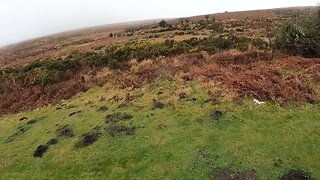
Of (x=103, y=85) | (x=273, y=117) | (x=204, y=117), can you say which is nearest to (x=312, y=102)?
(x=273, y=117)

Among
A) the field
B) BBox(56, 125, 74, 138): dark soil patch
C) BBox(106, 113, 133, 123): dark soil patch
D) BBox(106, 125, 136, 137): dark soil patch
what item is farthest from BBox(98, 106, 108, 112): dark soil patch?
BBox(106, 125, 136, 137): dark soil patch

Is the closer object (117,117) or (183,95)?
(117,117)

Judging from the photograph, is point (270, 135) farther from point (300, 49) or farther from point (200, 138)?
point (300, 49)

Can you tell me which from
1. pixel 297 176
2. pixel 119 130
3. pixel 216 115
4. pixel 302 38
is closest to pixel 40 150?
pixel 119 130

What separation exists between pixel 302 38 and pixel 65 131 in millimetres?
20776

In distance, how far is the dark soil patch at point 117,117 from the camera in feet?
79.7

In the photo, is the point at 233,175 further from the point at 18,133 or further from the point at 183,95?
the point at 18,133

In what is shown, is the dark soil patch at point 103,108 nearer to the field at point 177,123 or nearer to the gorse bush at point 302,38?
the field at point 177,123

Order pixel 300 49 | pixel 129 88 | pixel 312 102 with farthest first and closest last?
pixel 300 49
pixel 129 88
pixel 312 102

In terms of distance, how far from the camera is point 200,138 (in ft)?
67.7

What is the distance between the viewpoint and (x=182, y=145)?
66.5ft

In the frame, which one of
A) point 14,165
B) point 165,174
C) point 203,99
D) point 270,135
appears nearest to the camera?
point 165,174

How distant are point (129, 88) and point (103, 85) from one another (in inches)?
163

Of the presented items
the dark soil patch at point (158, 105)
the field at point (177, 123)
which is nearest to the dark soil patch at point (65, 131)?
the field at point (177, 123)
